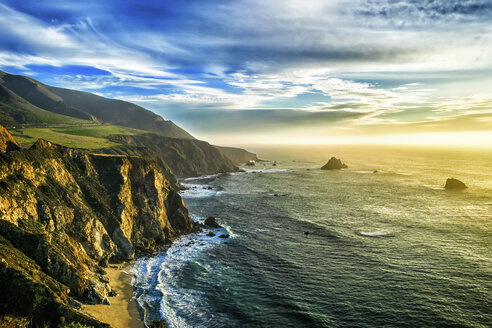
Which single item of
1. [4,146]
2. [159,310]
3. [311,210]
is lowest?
[159,310]

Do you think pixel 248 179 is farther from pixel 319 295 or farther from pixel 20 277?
pixel 20 277

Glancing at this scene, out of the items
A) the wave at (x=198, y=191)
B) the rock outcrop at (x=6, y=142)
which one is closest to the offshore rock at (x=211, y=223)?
the wave at (x=198, y=191)

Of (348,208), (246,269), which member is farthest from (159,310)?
(348,208)

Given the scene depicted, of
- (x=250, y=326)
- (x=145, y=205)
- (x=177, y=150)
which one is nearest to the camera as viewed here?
(x=250, y=326)

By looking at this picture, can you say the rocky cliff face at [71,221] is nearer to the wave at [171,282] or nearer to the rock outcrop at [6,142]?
the rock outcrop at [6,142]

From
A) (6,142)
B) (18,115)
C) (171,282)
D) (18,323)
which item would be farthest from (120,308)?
(18,115)

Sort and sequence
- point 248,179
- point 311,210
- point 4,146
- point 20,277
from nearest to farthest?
point 20,277 → point 4,146 → point 311,210 → point 248,179

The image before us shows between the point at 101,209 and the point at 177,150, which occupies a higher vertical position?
the point at 177,150
